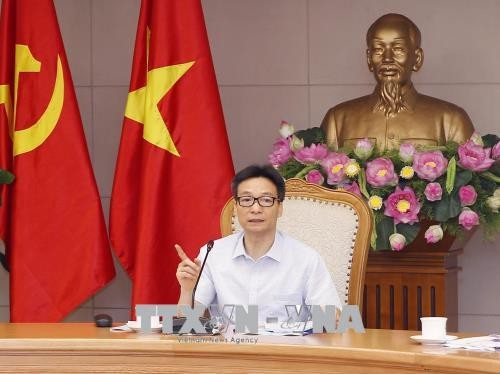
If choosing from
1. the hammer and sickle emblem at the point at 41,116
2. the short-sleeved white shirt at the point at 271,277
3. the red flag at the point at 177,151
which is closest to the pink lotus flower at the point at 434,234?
the red flag at the point at 177,151

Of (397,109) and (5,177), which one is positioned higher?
(397,109)

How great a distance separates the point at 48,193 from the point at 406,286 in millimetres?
1552

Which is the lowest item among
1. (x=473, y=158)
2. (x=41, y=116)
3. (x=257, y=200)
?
(x=257, y=200)

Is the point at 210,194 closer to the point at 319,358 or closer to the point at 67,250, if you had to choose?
the point at 67,250

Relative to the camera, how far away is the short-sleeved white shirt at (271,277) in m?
2.85

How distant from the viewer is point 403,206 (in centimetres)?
375

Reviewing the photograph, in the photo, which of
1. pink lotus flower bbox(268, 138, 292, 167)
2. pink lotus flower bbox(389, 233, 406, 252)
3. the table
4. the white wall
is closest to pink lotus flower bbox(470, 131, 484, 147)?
pink lotus flower bbox(389, 233, 406, 252)

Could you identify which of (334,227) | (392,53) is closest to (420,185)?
(392,53)

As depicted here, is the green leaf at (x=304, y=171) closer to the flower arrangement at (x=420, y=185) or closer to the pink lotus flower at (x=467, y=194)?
the flower arrangement at (x=420, y=185)

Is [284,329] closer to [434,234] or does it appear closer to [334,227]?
[334,227]

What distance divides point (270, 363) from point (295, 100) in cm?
284

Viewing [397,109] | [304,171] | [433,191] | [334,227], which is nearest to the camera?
[334,227]

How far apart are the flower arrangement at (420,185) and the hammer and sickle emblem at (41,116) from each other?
117 cm

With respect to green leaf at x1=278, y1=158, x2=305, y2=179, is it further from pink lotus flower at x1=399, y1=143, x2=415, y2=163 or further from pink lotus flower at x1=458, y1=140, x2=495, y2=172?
pink lotus flower at x1=458, y1=140, x2=495, y2=172
